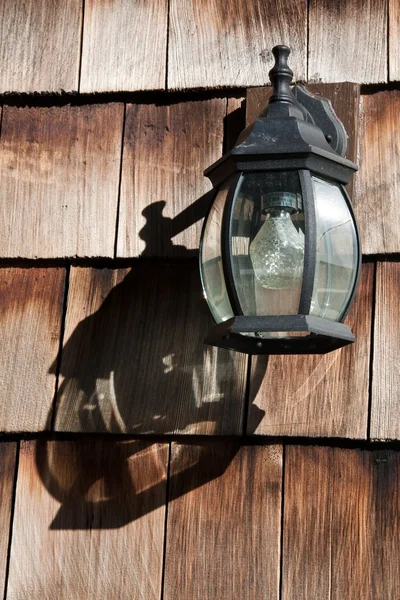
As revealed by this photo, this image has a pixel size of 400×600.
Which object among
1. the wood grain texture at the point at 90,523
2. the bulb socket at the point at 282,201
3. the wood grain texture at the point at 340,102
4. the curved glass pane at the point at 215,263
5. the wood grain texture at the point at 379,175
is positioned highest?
the wood grain texture at the point at 340,102

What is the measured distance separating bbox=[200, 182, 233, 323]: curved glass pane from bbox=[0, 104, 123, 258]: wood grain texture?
0.32 m

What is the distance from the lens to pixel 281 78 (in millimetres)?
1578

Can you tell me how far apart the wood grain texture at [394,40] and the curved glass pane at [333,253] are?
0.37 metres

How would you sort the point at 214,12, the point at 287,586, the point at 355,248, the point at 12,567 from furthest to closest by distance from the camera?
1. the point at 214,12
2. the point at 12,567
3. the point at 287,586
4. the point at 355,248

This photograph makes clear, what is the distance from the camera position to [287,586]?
1.62 meters

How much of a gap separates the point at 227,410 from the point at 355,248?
38 centimetres

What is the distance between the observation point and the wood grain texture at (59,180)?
185 centimetres

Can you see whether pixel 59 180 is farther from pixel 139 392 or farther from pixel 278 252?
pixel 278 252

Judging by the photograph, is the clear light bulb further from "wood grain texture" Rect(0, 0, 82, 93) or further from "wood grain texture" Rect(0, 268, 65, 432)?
"wood grain texture" Rect(0, 0, 82, 93)

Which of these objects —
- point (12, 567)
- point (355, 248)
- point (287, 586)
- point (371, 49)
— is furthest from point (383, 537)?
point (371, 49)

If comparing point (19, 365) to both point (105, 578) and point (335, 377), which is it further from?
point (335, 377)

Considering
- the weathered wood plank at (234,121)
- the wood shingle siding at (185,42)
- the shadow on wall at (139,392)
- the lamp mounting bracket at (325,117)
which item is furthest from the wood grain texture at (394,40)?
the shadow on wall at (139,392)

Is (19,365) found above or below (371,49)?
below

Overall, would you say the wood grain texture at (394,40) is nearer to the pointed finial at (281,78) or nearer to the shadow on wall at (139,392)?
the pointed finial at (281,78)
